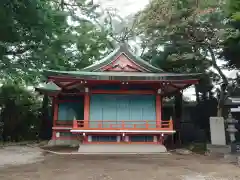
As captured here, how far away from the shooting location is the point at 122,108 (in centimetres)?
1320

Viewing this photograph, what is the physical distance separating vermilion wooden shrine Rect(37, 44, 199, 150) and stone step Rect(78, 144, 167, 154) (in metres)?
0.27

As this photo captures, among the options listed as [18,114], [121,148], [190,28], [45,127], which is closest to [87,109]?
[121,148]

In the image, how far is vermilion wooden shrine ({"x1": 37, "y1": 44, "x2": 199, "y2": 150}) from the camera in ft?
40.3

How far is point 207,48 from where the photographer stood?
14.8 meters

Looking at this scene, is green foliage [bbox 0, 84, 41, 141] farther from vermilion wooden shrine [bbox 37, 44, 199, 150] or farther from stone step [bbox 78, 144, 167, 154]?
stone step [bbox 78, 144, 167, 154]

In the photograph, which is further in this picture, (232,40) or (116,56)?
(116,56)

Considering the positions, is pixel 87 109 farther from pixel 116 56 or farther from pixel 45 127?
pixel 45 127

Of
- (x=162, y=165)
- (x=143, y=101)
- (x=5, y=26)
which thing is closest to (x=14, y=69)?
(x=5, y=26)

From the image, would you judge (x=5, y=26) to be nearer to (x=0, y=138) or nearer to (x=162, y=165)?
(x=162, y=165)

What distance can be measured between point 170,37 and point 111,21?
12256 millimetres

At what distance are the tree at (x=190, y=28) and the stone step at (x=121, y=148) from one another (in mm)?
5036

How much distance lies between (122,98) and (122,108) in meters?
0.60

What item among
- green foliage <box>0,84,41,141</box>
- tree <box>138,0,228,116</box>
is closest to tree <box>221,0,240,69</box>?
tree <box>138,0,228,116</box>

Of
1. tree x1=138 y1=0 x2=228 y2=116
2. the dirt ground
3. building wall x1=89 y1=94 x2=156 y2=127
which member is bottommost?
the dirt ground
